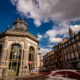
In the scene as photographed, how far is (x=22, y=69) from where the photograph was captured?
13.2 m

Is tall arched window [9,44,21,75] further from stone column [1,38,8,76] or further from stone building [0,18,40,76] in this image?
stone column [1,38,8,76]

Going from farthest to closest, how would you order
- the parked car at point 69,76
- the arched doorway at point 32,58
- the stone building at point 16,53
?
the arched doorway at point 32,58, the stone building at point 16,53, the parked car at point 69,76

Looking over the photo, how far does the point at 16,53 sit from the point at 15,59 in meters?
1.25

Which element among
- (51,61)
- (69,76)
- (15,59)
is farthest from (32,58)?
(51,61)

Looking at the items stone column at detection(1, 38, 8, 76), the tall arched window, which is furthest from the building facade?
stone column at detection(1, 38, 8, 76)

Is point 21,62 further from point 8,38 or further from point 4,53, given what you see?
point 8,38

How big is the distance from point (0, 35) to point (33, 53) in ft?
27.1

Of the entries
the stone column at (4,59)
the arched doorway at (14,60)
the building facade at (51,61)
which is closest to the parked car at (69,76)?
the arched doorway at (14,60)

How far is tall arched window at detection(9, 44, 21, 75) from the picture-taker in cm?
1342

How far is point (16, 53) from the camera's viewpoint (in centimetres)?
1475

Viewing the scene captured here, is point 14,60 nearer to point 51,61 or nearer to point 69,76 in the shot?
point 69,76

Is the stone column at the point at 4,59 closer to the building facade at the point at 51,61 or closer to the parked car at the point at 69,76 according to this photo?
the parked car at the point at 69,76

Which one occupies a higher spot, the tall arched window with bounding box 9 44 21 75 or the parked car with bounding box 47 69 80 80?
the tall arched window with bounding box 9 44 21 75

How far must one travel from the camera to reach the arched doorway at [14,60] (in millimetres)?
13280
